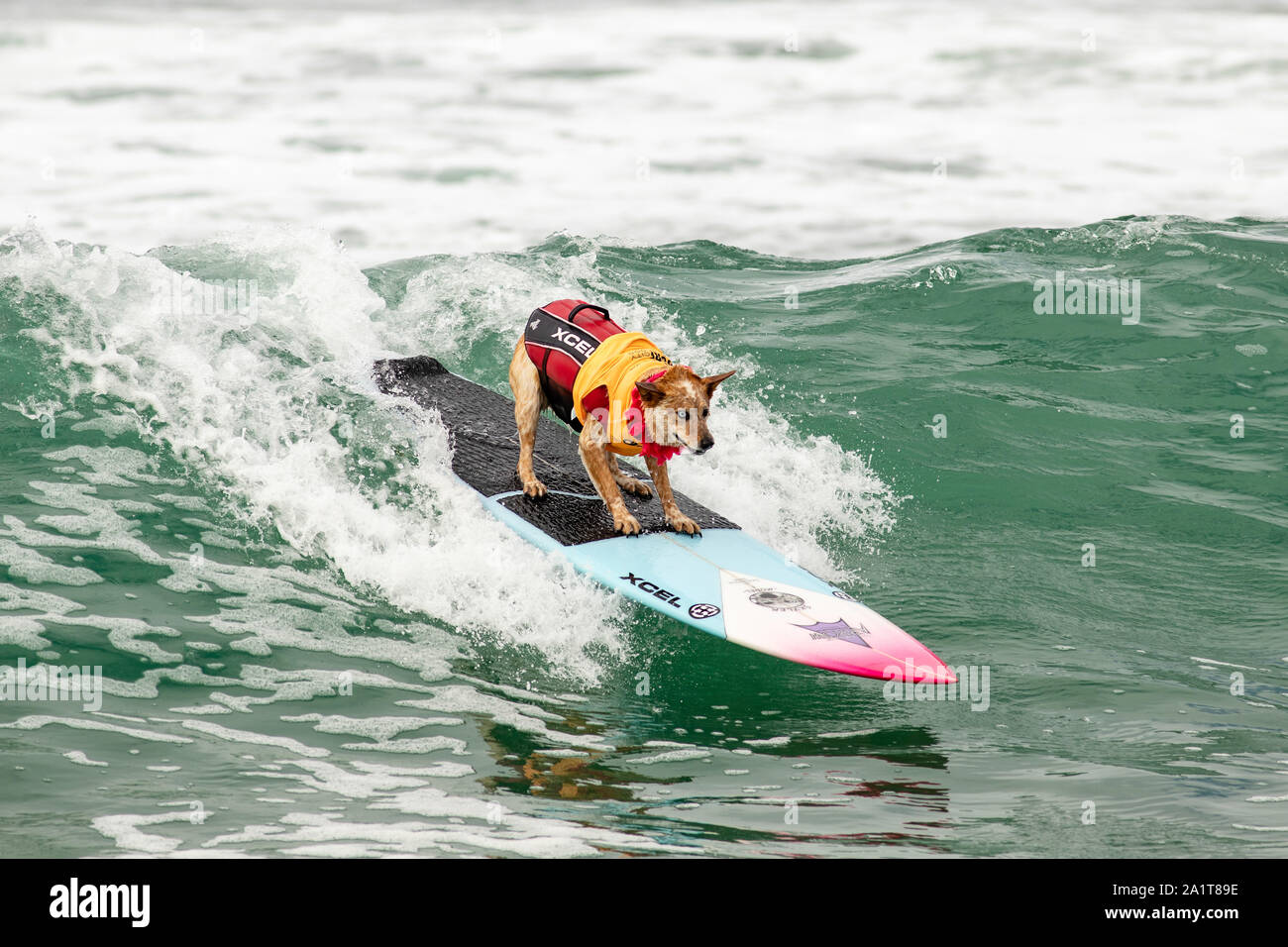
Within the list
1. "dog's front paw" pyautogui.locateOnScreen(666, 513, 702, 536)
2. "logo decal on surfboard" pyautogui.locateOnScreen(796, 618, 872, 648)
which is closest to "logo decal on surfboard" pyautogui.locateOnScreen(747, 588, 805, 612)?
"logo decal on surfboard" pyautogui.locateOnScreen(796, 618, 872, 648)

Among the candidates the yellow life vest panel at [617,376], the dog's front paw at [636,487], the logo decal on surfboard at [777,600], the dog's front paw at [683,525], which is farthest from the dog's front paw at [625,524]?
the logo decal on surfboard at [777,600]

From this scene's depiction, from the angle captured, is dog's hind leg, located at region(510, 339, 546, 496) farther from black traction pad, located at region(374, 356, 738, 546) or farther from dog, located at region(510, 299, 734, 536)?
black traction pad, located at region(374, 356, 738, 546)

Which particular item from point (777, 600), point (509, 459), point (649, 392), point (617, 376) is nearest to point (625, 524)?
point (617, 376)

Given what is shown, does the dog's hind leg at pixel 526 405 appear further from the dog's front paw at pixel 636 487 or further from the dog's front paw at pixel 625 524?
the dog's front paw at pixel 625 524

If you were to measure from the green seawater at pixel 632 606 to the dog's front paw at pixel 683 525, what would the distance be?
82 cm

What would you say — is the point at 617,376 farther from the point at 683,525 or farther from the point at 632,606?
the point at 632,606

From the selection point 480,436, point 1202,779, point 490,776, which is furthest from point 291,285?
point 1202,779

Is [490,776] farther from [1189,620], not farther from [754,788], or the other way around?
[1189,620]

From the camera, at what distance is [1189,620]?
819 centimetres

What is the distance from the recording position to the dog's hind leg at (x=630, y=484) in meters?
8.87

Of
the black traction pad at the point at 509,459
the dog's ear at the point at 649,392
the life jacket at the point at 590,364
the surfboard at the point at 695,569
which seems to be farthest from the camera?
the black traction pad at the point at 509,459

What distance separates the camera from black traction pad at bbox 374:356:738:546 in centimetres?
850

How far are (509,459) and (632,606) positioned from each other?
7.92 feet

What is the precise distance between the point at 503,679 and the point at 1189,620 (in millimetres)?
4955
